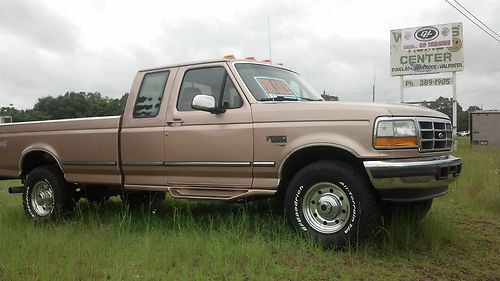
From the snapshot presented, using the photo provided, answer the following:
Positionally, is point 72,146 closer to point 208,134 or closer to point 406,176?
point 208,134

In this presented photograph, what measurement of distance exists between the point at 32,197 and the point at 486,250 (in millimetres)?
5971

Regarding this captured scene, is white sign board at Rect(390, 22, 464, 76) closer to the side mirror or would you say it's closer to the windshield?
the windshield

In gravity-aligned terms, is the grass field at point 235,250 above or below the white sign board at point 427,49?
below

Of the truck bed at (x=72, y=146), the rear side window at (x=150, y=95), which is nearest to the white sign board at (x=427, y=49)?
the rear side window at (x=150, y=95)

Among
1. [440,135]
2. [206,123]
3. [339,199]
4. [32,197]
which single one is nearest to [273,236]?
[339,199]


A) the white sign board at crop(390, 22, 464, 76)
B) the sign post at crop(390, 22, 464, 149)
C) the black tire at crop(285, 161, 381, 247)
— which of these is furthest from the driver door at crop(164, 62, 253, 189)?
the white sign board at crop(390, 22, 464, 76)

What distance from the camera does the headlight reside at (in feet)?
15.5

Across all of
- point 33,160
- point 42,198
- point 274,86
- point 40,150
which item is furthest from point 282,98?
point 33,160

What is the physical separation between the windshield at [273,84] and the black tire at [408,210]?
63.5 inches

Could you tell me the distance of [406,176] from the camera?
15.2 feet

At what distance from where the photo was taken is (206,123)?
18.8ft

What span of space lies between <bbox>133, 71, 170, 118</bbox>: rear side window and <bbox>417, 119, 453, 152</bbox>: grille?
3053 mm

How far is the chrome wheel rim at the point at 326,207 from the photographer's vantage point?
4.97 m

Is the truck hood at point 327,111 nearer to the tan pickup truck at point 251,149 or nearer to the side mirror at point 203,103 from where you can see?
the tan pickup truck at point 251,149
